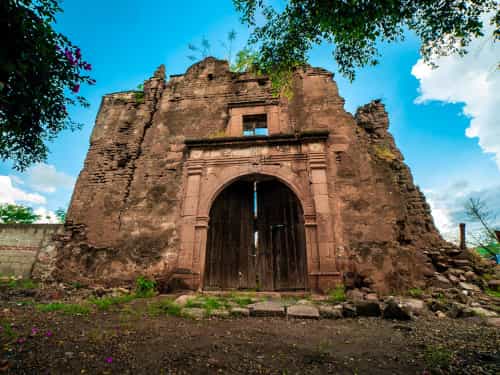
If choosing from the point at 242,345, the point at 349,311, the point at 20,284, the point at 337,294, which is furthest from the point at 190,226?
the point at 20,284

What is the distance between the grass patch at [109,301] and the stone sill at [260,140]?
383 centimetres

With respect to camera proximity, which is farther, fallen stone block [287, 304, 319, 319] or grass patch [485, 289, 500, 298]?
grass patch [485, 289, 500, 298]

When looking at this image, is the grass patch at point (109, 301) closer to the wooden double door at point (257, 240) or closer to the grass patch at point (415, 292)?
the wooden double door at point (257, 240)

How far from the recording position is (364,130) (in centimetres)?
689

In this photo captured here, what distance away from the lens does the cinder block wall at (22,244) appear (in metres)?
6.48

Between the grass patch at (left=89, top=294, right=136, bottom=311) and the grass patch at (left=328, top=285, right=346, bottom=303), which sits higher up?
the grass patch at (left=328, top=285, right=346, bottom=303)

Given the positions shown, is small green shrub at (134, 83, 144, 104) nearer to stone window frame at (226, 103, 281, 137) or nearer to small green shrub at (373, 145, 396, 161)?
stone window frame at (226, 103, 281, 137)

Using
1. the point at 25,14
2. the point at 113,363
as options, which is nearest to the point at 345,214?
the point at 113,363

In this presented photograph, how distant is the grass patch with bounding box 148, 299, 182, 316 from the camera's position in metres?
4.15

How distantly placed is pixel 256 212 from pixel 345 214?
7.97 ft

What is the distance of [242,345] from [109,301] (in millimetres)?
3221

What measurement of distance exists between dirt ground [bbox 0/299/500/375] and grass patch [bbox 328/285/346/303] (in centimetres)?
88

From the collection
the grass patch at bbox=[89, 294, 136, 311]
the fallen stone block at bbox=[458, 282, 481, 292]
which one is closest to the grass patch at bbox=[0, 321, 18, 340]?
the grass patch at bbox=[89, 294, 136, 311]

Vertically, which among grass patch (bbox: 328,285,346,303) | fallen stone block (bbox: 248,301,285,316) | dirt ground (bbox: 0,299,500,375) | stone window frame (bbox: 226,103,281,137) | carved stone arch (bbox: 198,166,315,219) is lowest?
dirt ground (bbox: 0,299,500,375)
